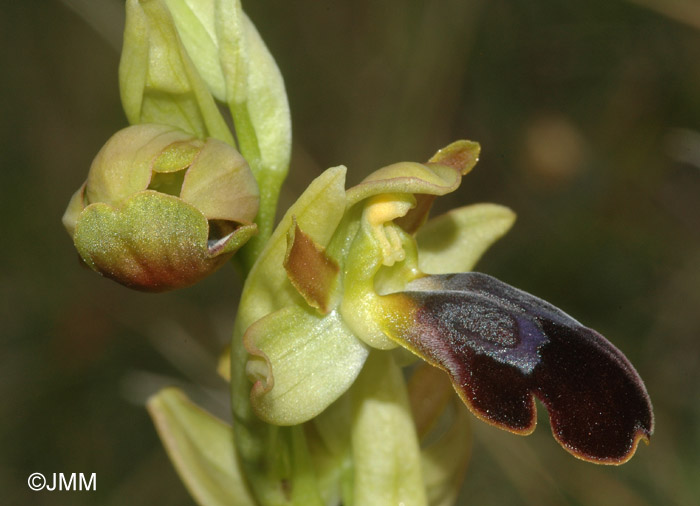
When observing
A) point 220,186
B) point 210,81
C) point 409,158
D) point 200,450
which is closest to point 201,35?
point 210,81

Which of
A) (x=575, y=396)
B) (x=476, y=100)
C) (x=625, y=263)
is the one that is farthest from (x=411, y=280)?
(x=476, y=100)

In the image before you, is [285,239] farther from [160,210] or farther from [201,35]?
[201,35]

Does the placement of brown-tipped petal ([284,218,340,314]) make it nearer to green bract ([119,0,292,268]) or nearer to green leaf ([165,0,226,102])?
green bract ([119,0,292,268])

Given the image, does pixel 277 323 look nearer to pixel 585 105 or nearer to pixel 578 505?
pixel 578 505

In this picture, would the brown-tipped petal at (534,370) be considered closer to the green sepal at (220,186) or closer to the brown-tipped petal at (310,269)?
the brown-tipped petal at (310,269)

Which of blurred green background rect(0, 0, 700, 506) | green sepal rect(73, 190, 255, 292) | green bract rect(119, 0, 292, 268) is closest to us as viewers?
green sepal rect(73, 190, 255, 292)

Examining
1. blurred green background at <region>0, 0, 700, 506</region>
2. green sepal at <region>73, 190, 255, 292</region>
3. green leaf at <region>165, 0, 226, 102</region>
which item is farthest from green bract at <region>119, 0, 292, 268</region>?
blurred green background at <region>0, 0, 700, 506</region>

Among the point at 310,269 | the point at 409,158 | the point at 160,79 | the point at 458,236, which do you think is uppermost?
the point at 160,79
